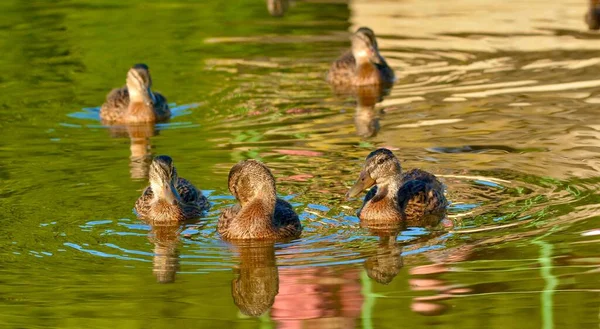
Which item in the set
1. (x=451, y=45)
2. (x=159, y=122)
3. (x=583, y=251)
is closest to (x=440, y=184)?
(x=583, y=251)

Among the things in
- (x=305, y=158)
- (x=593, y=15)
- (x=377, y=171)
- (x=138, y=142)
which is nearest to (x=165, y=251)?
(x=377, y=171)

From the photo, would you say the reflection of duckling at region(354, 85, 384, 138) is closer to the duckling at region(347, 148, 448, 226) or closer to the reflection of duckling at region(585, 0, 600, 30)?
the duckling at region(347, 148, 448, 226)

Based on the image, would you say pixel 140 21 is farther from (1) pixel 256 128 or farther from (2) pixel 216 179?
(2) pixel 216 179

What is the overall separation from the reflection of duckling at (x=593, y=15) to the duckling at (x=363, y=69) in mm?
3642

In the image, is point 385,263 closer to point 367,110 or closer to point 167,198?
point 167,198

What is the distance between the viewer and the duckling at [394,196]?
1131 centimetres

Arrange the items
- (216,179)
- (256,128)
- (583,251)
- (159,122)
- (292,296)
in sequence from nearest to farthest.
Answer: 1. (292,296)
2. (583,251)
3. (216,179)
4. (256,128)
5. (159,122)

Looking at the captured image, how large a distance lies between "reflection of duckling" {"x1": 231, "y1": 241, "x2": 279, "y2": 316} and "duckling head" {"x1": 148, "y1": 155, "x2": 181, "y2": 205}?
3.46 feet

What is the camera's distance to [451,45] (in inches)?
770

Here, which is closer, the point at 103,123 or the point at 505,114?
the point at 505,114

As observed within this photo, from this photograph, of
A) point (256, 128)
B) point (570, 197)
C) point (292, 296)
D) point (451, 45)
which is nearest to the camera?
point (292, 296)

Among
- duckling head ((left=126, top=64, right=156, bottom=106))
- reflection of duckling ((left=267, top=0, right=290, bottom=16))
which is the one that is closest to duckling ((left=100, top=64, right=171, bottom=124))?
A: duckling head ((left=126, top=64, right=156, bottom=106))

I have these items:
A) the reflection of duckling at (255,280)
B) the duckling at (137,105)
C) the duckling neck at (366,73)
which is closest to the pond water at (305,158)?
the reflection of duckling at (255,280)

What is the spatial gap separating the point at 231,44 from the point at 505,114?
6.05 meters
